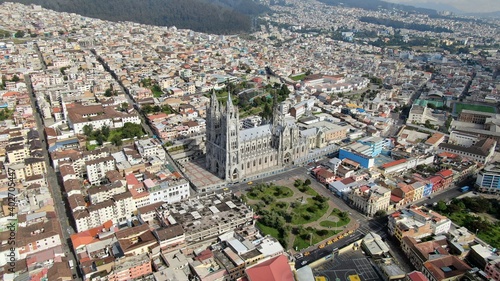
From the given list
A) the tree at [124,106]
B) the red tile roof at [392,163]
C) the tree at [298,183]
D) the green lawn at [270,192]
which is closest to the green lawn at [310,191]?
the tree at [298,183]

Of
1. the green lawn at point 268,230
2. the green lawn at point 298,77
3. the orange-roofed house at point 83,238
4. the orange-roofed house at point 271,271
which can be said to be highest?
the green lawn at point 298,77

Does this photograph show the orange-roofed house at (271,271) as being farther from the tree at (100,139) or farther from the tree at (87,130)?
the tree at (87,130)

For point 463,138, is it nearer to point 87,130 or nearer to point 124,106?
point 124,106

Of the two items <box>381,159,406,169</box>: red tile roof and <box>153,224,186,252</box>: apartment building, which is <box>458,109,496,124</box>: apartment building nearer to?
<box>381,159,406,169</box>: red tile roof

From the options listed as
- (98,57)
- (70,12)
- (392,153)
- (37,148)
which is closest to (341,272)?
(392,153)

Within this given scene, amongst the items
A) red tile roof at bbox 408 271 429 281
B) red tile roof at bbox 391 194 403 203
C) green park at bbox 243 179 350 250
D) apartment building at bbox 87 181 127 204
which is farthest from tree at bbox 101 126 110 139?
red tile roof at bbox 408 271 429 281

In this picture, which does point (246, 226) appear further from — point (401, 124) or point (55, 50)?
point (55, 50)
